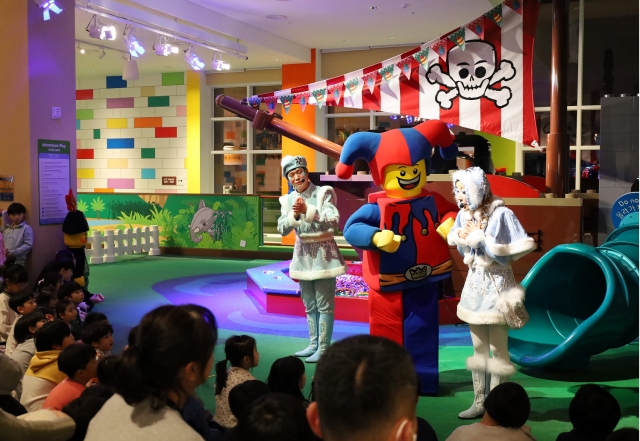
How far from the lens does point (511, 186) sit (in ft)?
19.0

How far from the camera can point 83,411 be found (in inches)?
90.3

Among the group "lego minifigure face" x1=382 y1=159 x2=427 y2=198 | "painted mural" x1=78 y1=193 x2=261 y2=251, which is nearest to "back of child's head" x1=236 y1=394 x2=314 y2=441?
"lego minifigure face" x1=382 y1=159 x2=427 y2=198

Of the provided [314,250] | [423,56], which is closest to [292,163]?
[314,250]

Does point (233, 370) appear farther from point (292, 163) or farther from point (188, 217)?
point (188, 217)

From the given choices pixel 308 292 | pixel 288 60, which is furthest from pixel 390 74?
pixel 288 60

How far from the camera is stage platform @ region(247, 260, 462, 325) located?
20.2ft


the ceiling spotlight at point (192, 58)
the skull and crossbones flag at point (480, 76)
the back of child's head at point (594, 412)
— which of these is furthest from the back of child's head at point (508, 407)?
the ceiling spotlight at point (192, 58)

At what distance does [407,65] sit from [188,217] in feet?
21.6

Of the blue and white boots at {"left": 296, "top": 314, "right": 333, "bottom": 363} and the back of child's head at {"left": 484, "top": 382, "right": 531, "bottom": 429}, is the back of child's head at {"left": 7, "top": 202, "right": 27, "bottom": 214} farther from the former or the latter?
the back of child's head at {"left": 484, "top": 382, "right": 531, "bottom": 429}

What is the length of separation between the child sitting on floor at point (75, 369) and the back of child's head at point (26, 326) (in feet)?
2.67

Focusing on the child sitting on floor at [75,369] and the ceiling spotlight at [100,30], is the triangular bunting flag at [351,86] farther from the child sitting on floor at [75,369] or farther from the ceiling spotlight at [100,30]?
the ceiling spotlight at [100,30]

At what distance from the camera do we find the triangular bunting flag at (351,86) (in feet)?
18.7

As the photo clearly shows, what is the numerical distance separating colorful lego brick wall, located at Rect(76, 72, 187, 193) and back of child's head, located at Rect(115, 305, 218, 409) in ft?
42.3

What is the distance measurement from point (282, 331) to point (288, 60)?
8205 mm
